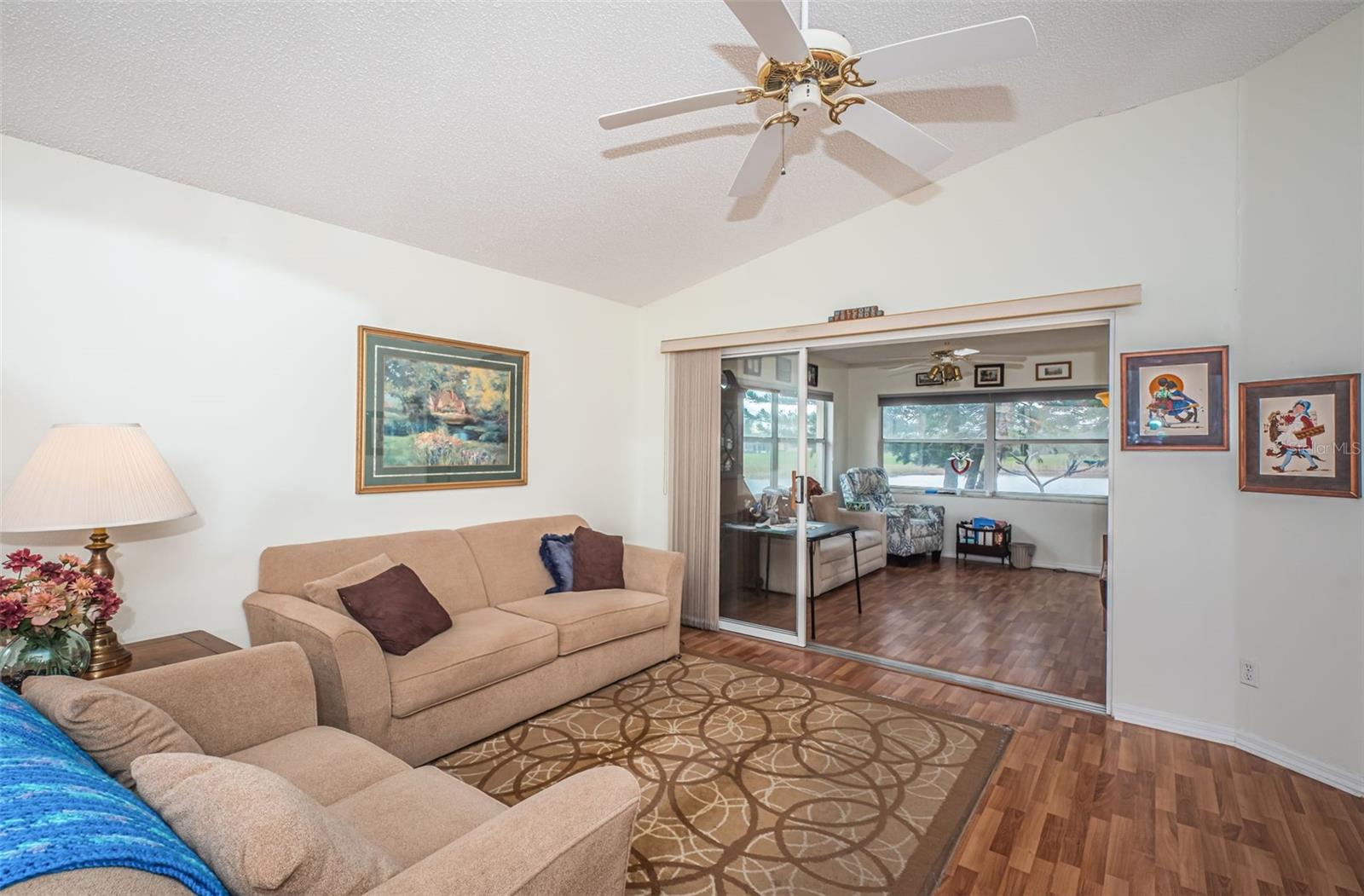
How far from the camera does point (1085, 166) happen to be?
3.26m

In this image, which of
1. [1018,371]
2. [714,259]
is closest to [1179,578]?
[714,259]

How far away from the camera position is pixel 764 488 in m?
4.57

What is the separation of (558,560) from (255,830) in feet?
9.66

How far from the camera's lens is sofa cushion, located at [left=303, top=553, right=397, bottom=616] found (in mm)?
2746

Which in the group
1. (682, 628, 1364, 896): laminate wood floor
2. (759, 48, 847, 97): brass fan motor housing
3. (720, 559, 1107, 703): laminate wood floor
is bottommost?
(682, 628, 1364, 896): laminate wood floor

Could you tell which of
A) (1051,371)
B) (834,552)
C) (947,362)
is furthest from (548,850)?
(1051,371)

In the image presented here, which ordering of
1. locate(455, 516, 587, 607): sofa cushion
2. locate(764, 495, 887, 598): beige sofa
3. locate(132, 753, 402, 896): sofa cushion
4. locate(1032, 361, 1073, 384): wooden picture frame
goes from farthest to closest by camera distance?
locate(1032, 361, 1073, 384): wooden picture frame, locate(764, 495, 887, 598): beige sofa, locate(455, 516, 587, 607): sofa cushion, locate(132, 753, 402, 896): sofa cushion

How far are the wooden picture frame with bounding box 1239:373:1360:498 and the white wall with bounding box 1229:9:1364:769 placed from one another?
2.5 inches

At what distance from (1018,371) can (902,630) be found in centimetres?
403

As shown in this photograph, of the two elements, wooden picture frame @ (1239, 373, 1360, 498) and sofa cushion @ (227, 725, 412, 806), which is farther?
wooden picture frame @ (1239, 373, 1360, 498)

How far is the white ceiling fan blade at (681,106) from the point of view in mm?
1845

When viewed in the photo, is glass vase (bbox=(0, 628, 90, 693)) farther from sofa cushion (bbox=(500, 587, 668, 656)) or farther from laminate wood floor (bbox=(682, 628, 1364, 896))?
laminate wood floor (bbox=(682, 628, 1364, 896))

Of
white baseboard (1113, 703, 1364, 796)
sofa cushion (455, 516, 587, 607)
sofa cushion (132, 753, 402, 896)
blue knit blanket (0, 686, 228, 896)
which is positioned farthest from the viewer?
sofa cushion (455, 516, 587, 607)

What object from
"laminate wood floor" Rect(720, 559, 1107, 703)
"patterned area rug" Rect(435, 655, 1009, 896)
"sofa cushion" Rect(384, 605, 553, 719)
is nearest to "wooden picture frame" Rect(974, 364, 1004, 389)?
Result: "laminate wood floor" Rect(720, 559, 1107, 703)
